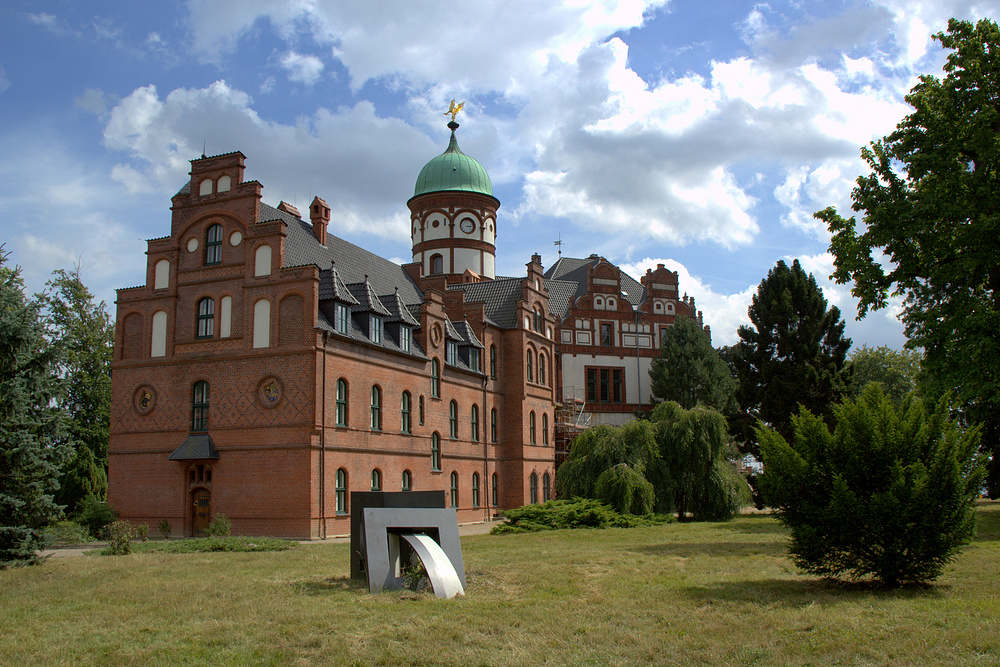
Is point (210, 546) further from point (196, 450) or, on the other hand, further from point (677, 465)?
point (677, 465)

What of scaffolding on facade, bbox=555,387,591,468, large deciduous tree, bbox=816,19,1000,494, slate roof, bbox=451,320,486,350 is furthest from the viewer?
scaffolding on facade, bbox=555,387,591,468

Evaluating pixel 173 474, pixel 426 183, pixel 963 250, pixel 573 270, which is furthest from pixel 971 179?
pixel 573 270

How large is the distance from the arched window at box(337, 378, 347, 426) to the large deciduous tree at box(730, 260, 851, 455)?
17.0m

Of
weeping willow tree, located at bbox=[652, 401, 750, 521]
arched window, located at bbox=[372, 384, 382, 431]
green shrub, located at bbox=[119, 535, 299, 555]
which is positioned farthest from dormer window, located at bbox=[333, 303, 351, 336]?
weeping willow tree, located at bbox=[652, 401, 750, 521]

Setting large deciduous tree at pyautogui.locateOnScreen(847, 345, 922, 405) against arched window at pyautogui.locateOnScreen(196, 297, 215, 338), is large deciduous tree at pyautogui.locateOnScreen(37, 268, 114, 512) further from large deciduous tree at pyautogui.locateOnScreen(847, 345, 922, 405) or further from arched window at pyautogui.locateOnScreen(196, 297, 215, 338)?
large deciduous tree at pyautogui.locateOnScreen(847, 345, 922, 405)

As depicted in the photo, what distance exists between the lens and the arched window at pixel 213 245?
3044 cm

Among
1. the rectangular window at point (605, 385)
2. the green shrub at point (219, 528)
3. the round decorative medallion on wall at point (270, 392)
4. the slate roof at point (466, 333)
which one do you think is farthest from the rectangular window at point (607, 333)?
the green shrub at point (219, 528)

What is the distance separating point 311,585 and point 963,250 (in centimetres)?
1756

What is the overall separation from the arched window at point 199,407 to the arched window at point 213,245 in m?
4.60

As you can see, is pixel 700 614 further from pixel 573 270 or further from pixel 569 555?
pixel 573 270

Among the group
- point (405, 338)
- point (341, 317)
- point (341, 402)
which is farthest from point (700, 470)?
point (341, 317)

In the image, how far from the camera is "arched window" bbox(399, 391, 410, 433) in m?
33.3

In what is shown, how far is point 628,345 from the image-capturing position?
5609 cm

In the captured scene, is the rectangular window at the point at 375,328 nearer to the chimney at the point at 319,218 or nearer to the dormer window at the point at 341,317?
the dormer window at the point at 341,317
